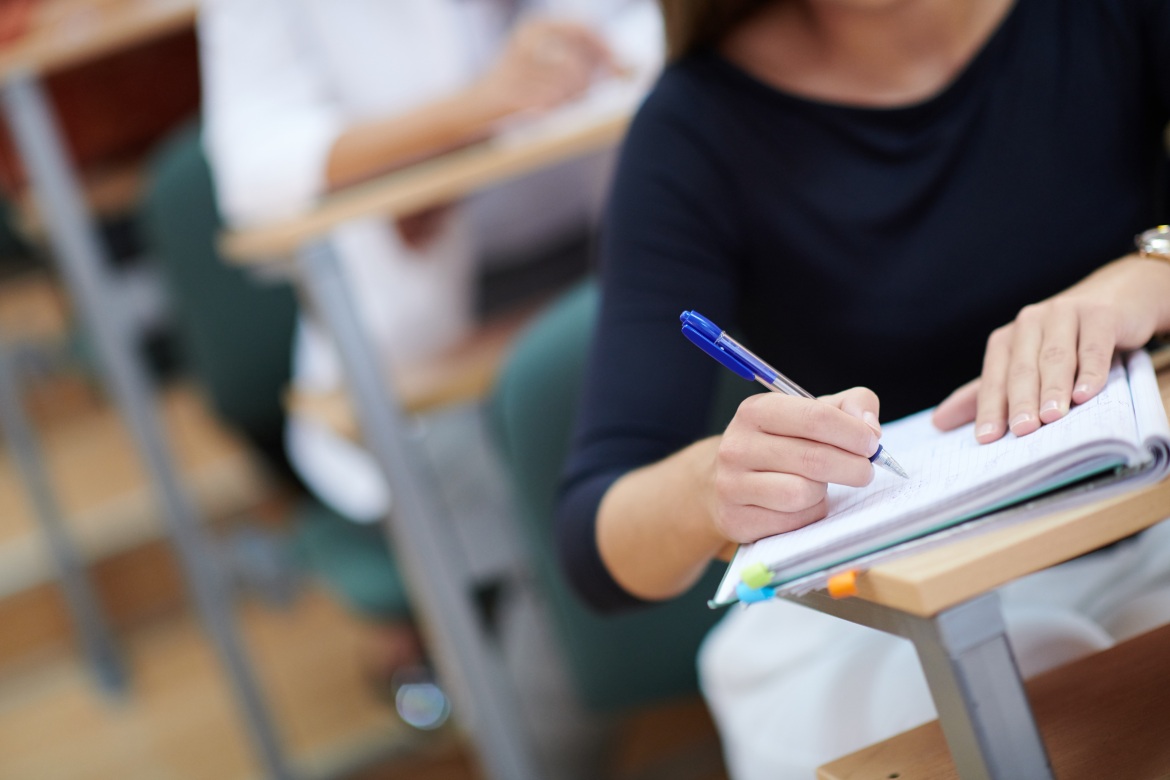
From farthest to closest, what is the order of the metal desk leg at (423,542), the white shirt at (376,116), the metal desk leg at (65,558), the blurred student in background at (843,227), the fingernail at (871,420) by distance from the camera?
1. the metal desk leg at (65,558)
2. the white shirt at (376,116)
3. the metal desk leg at (423,542)
4. the blurred student in background at (843,227)
5. the fingernail at (871,420)

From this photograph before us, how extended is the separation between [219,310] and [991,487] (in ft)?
5.98

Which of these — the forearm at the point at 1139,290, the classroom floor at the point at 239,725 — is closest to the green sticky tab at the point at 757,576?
the forearm at the point at 1139,290

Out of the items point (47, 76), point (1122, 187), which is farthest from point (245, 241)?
point (47, 76)

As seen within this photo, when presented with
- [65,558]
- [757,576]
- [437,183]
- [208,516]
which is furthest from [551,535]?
[208,516]

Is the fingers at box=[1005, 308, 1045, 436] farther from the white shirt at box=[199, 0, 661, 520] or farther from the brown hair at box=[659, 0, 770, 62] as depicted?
the white shirt at box=[199, 0, 661, 520]

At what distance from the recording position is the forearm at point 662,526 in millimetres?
707

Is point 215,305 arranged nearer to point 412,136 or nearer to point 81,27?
point 81,27

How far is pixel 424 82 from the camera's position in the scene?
1733 mm

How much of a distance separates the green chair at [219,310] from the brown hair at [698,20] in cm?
121

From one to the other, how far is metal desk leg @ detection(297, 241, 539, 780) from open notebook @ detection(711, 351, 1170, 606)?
855 mm

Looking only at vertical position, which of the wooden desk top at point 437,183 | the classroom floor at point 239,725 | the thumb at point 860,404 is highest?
the wooden desk top at point 437,183

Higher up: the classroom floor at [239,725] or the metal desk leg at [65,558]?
the metal desk leg at [65,558]

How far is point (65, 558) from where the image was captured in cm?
298

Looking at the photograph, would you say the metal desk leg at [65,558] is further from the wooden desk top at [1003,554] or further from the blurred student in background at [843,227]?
the wooden desk top at [1003,554]
